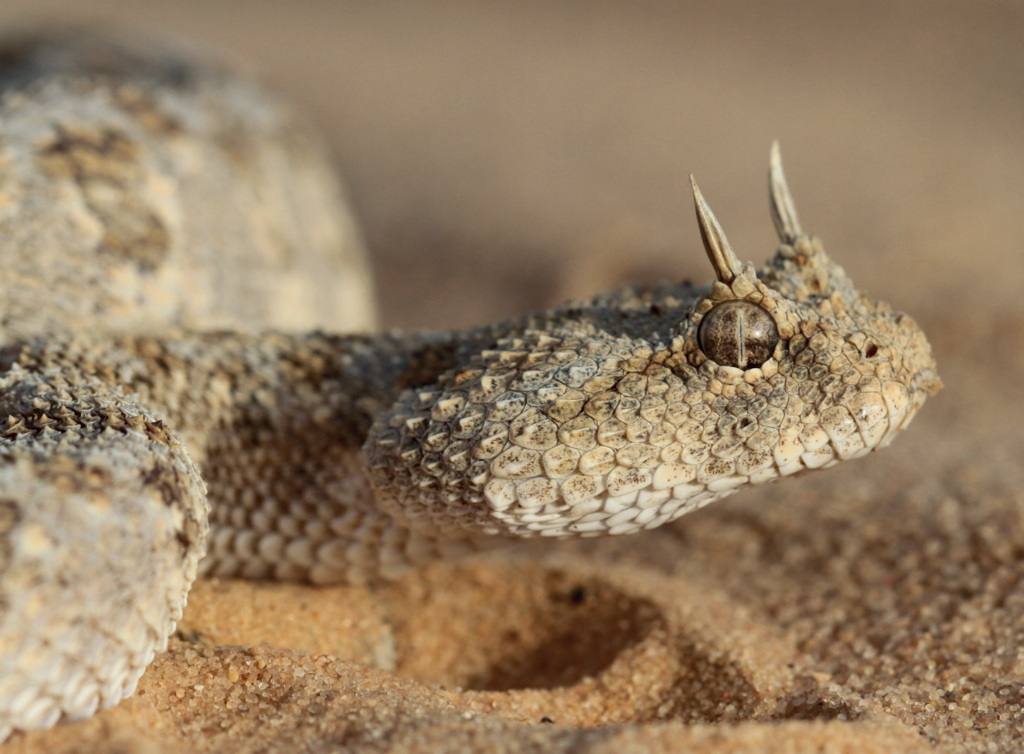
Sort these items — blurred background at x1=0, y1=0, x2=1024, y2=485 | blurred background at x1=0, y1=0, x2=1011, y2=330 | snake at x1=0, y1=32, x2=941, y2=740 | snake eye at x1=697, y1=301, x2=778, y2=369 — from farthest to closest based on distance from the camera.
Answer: blurred background at x1=0, y1=0, x2=1011, y2=330 < blurred background at x1=0, y1=0, x2=1024, y2=485 < snake eye at x1=697, y1=301, x2=778, y2=369 < snake at x1=0, y1=32, x2=941, y2=740

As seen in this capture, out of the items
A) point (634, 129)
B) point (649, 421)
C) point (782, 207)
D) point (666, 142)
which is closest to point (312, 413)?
point (649, 421)

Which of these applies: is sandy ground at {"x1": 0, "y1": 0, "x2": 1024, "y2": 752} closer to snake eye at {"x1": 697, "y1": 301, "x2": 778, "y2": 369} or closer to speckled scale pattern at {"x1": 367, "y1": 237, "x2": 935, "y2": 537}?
speckled scale pattern at {"x1": 367, "y1": 237, "x2": 935, "y2": 537}

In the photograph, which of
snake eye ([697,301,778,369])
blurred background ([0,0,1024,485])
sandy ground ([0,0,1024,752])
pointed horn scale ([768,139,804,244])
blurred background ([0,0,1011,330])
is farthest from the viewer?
blurred background ([0,0,1011,330])

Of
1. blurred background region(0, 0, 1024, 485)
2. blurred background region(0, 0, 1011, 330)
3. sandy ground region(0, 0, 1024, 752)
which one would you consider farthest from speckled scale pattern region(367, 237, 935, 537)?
blurred background region(0, 0, 1011, 330)

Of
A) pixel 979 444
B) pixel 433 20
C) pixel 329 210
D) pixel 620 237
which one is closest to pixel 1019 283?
pixel 979 444

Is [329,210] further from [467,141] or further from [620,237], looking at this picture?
[467,141]

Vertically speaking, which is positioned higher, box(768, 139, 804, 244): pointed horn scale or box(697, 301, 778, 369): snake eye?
box(768, 139, 804, 244): pointed horn scale

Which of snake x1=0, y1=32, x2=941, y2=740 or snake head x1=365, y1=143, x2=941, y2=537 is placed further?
snake head x1=365, y1=143, x2=941, y2=537
